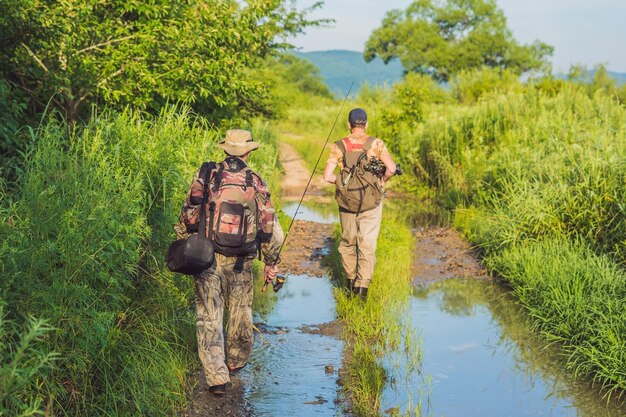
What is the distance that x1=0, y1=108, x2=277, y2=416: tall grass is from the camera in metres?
4.97

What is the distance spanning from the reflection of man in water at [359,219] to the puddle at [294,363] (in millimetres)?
513

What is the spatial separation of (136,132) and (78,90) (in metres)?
2.37

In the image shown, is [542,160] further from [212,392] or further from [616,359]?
[212,392]

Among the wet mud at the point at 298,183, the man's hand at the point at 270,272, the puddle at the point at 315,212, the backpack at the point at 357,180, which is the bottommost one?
the wet mud at the point at 298,183

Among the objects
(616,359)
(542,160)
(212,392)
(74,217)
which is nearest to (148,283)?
(212,392)

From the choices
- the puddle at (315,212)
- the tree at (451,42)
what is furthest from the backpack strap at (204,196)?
the tree at (451,42)

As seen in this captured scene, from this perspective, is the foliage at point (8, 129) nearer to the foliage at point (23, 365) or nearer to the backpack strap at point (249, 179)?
the backpack strap at point (249, 179)

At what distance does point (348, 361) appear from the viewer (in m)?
7.07

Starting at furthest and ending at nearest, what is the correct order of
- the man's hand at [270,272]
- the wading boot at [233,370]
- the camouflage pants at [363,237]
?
the camouflage pants at [363,237], the wading boot at [233,370], the man's hand at [270,272]

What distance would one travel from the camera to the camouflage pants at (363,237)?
28.2 feet

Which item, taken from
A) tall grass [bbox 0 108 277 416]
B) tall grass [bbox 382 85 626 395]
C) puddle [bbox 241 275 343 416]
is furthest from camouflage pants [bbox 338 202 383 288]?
tall grass [bbox 0 108 277 416]

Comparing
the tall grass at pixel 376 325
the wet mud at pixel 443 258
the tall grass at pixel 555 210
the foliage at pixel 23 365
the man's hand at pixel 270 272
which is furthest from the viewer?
the wet mud at pixel 443 258

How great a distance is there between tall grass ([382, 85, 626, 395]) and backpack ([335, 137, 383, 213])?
1.94m

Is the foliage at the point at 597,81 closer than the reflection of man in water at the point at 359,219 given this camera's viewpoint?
No
